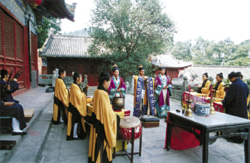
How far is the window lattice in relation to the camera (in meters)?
6.14

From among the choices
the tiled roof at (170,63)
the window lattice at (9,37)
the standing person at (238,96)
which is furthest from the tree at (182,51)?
the window lattice at (9,37)

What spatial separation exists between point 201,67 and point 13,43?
25.8m

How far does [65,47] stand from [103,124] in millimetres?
16524

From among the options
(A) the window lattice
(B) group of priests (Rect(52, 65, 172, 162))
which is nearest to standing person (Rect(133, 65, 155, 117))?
(B) group of priests (Rect(52, 65, 172, 162))

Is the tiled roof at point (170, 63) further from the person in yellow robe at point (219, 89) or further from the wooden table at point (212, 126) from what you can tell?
the wooden table at point (212, 126)

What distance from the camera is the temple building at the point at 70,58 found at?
50.0 feet

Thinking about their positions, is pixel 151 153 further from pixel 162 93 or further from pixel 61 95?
pixel 162 93

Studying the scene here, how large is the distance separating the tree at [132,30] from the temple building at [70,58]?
3.92 metres

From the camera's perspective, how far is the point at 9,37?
256 inches

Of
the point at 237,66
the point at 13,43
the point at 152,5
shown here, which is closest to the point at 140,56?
the point at 152,5

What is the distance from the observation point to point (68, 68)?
632 inches

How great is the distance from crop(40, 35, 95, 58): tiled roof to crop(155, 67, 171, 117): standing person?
9.57m

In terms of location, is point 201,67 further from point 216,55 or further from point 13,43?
point 13,43

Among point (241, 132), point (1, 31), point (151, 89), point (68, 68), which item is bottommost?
point (241, 132)
